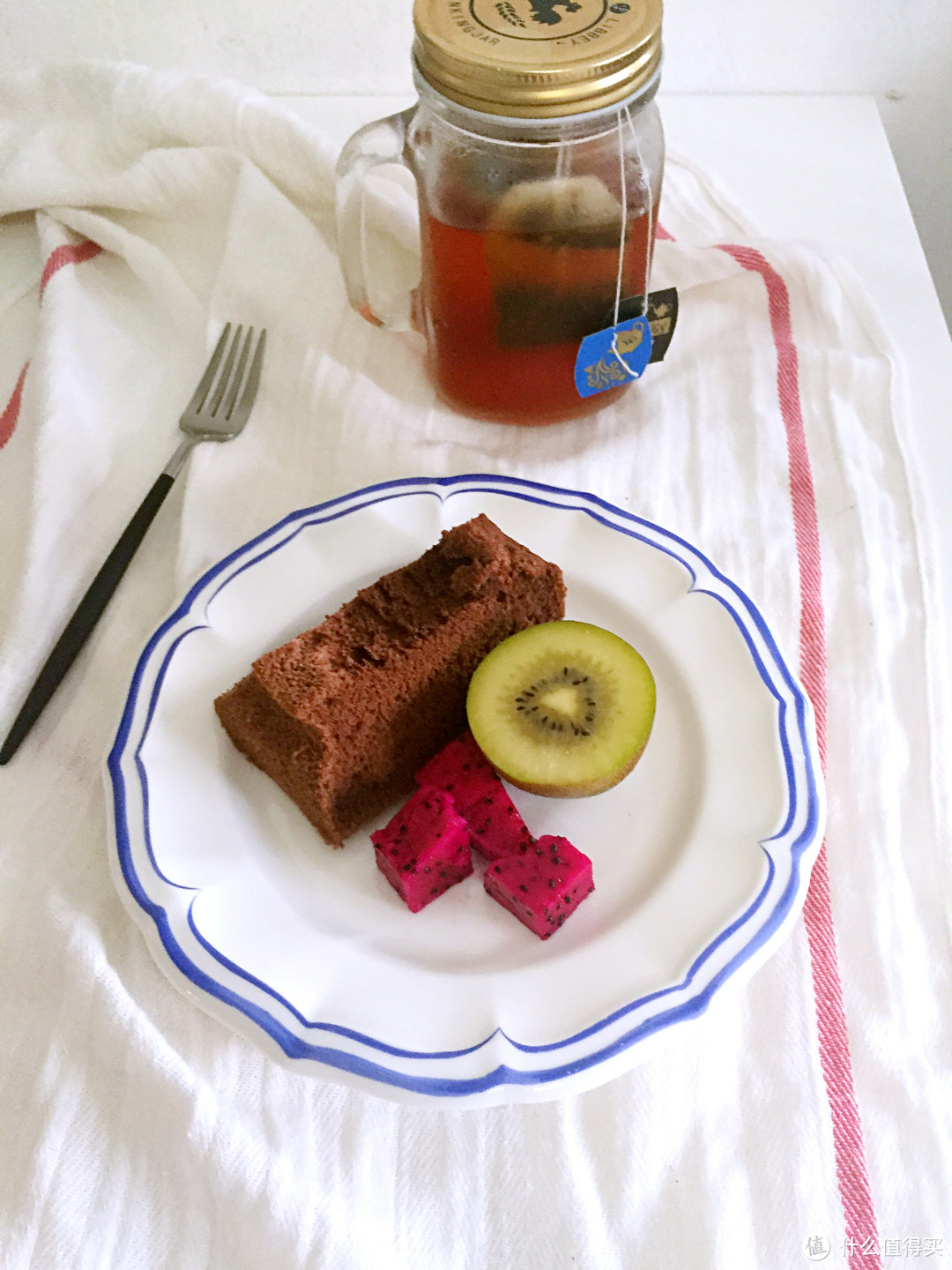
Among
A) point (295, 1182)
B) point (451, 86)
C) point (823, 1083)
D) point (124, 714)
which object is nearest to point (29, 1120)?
point (295, 1182)

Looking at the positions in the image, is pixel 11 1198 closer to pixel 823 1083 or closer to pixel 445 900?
pixel 445 900

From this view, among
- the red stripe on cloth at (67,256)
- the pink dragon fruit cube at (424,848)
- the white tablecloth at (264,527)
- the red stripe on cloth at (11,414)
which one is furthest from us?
the red stripe on cloth at (67,256)

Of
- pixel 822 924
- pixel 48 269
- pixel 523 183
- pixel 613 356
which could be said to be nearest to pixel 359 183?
pixel 523 183

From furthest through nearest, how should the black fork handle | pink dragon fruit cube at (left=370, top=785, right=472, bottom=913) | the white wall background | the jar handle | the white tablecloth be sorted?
the white wall background
the jar handle
the black fork handle
pink dragon fruit cube at (left=370, top=785, right=472, bottom=913)
the white tablecloth

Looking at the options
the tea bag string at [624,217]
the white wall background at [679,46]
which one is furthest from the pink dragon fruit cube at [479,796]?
the white wall background at [679,46]

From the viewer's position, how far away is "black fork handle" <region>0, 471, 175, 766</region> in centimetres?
99

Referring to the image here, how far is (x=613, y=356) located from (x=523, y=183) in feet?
0.73

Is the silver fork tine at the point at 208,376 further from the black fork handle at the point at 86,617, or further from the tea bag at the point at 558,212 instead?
the tea bag at the point at 558,212

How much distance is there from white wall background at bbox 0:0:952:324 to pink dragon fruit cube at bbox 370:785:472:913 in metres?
1.26

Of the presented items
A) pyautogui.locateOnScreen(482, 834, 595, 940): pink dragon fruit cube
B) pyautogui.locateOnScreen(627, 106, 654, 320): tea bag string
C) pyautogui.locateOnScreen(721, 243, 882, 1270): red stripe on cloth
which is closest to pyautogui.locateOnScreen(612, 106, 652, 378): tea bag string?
pyautogui.locateOnScreen(627, 106, 654, 320): tea bag string

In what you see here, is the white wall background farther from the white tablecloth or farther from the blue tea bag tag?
the blue tea bag tag

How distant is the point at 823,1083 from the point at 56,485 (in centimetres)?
99

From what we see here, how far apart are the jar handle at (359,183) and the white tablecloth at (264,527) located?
108 mm

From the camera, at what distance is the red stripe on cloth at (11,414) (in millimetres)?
1253
